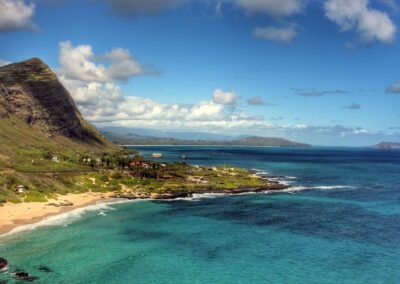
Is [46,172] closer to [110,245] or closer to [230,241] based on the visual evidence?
[110,245]

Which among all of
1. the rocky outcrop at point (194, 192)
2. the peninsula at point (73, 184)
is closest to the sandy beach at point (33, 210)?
the peninsula at point (73, 184)

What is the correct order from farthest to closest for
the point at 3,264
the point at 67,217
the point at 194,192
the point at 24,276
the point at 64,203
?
the point at 194,192, the point at 64,203, the point at 67,217, the point at 3,264, the point at 24,276

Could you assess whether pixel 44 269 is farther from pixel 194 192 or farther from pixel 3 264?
pixel 194 192

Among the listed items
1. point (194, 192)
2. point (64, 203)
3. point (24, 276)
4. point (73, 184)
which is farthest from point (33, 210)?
point (194, 192)

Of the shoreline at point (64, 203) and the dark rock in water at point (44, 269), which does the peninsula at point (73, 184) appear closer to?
the shoreline at point (64, 203)

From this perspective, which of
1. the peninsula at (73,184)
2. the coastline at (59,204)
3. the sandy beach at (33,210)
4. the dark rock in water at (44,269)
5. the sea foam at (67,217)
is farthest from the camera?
the peninsula at (73,184)

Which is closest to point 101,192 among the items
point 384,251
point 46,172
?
point 46,172

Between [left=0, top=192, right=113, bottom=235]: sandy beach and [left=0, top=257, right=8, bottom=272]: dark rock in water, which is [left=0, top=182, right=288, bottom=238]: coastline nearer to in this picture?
[left=0, top=192, right=113, bottom=235]: sandy beach
